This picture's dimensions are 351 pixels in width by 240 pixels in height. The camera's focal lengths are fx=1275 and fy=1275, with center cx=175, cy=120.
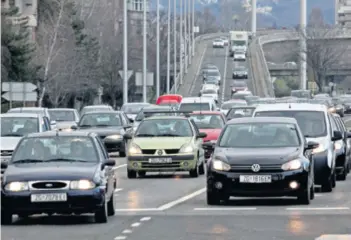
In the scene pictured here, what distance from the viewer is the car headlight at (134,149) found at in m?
29.6

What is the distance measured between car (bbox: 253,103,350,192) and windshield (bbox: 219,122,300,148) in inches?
95.7

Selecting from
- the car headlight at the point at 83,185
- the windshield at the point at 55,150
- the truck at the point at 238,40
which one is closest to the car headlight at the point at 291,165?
the windshield at the point at 55,150

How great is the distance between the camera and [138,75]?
71688mm

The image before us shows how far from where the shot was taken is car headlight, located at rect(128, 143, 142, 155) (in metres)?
29.6

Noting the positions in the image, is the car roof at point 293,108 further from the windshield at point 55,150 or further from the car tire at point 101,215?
the car tire at point 101,215

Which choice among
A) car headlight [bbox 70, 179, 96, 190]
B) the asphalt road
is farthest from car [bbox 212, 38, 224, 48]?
car headlight [bbox 70, 179, 96, 190]

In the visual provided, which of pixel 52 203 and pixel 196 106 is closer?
pixel 52 203

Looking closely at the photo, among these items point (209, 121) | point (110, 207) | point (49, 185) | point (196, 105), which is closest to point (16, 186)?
point (49, 185)

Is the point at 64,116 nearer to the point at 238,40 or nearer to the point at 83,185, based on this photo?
the point at 83,185

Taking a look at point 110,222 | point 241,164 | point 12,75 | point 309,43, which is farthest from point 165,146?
point 309,43

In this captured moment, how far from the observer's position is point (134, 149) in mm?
29766

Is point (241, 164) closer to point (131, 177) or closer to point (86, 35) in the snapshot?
→ point (131, 177)

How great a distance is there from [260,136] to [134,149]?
822 cm

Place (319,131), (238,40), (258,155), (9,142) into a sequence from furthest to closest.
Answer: (238,40), (9,142), (319,131), (258,155)
